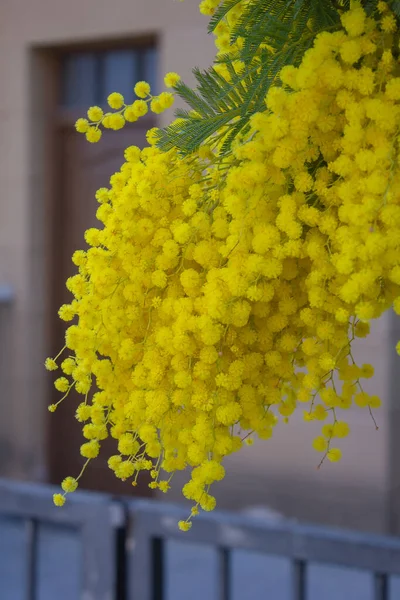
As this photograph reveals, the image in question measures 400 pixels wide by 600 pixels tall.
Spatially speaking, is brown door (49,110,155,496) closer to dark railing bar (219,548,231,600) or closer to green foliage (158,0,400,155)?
dark railing bar (219,548,231,600)

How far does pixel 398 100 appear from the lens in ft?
1.70

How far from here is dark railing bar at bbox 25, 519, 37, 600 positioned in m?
1.39

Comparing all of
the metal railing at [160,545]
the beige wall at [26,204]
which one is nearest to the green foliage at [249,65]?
the metal railing at [160,545]

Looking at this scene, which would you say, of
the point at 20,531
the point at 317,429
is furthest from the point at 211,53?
the point at 20,531

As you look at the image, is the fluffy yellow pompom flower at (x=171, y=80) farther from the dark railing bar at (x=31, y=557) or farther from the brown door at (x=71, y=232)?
the brown door at (x=71, y=232)

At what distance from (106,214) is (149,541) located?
85cm

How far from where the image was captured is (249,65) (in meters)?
0.60

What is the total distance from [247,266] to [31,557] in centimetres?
104

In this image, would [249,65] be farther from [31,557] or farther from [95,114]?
[31,557]

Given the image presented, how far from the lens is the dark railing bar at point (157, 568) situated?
1316mm

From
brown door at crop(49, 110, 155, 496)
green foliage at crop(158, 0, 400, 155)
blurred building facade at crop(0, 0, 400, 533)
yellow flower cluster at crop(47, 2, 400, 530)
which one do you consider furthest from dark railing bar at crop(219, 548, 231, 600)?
brown door at crop(49, 110, 155, 496)

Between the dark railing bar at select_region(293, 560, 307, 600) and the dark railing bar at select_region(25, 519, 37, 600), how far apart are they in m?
0.48

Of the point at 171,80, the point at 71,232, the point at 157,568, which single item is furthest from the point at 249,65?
the point at 71,232

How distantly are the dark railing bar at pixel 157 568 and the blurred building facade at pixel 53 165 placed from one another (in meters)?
1.86
